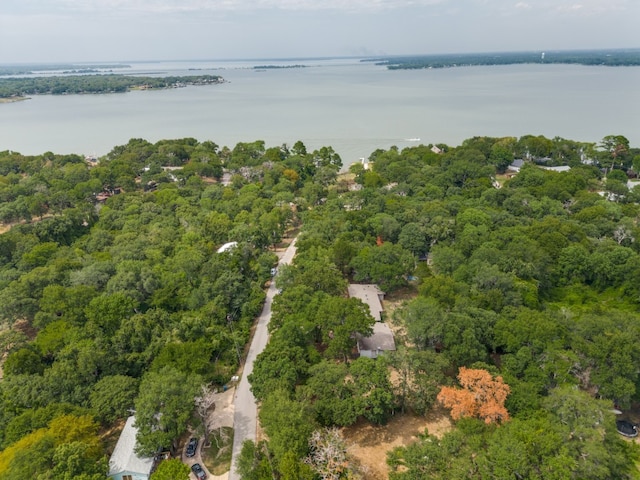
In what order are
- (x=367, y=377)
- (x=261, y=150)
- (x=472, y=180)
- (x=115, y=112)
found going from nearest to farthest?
1. (x=367, y=377)
2. (x=472, y=180)
3. (x=261, y=150)
4. (x=115, y=112)

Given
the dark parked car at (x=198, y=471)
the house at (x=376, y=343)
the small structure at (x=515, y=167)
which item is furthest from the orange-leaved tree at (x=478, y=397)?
the small structure at (x=515, y=167)

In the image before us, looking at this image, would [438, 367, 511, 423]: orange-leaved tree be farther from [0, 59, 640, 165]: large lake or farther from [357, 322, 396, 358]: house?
[0, 59, 640, 165]: large lake

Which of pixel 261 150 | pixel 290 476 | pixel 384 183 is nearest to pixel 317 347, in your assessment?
pixel 290 476

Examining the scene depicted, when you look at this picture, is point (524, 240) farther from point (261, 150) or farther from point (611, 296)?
point (261, 150)

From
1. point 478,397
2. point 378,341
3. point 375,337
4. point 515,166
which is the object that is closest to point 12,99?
point 515,166

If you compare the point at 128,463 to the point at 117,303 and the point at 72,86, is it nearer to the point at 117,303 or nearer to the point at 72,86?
the point at 117,303

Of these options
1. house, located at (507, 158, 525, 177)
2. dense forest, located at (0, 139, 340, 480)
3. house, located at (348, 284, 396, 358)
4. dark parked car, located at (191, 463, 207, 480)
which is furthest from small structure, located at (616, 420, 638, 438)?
house, located at (507, 158, 525, 177)

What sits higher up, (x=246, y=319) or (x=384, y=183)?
(x=384, y=183)
